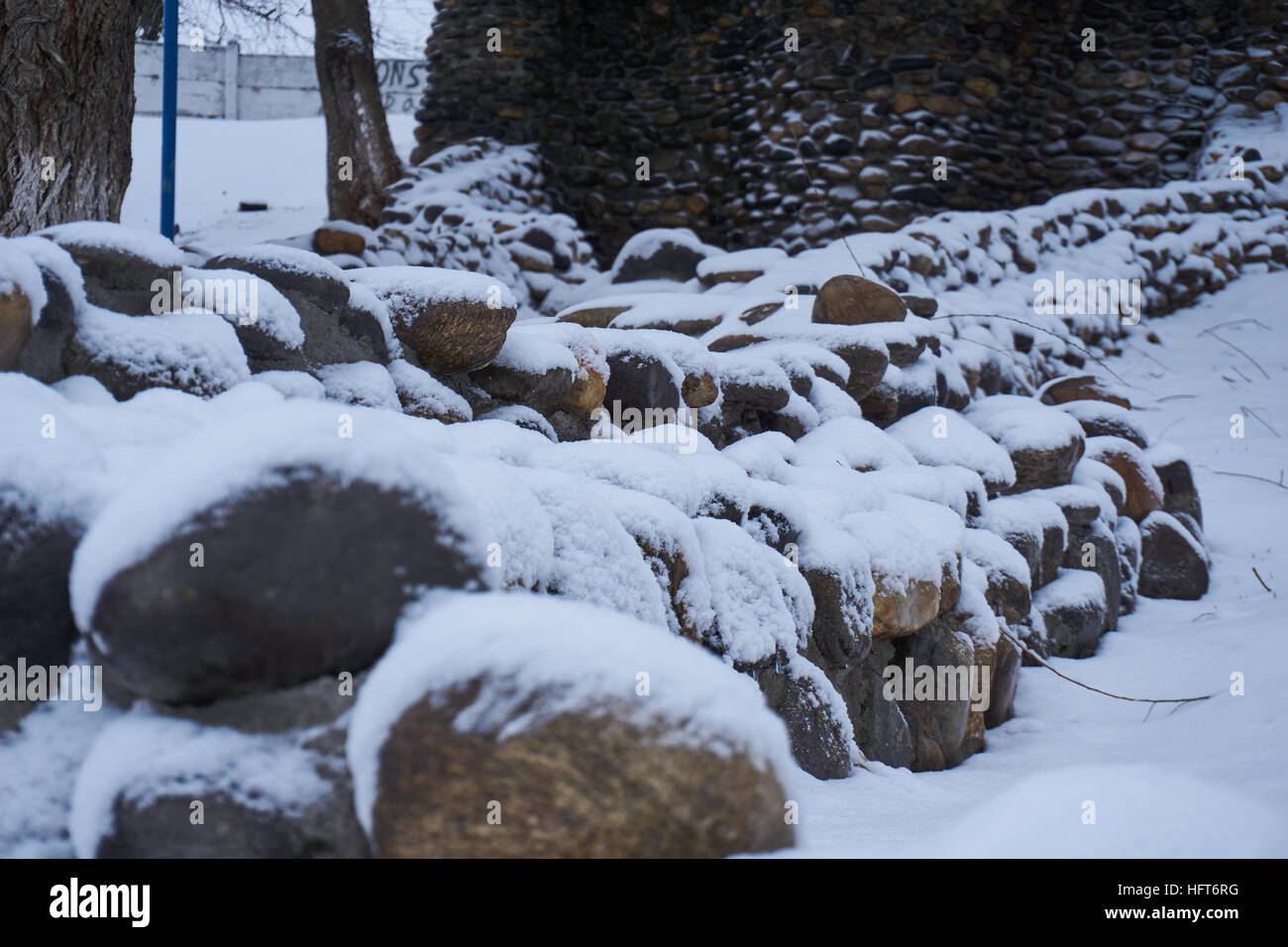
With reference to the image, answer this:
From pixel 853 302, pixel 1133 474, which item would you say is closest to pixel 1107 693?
pixel 1133 474

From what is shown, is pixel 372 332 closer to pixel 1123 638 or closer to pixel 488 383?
pixel 488 383

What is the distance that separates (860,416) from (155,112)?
15322mm

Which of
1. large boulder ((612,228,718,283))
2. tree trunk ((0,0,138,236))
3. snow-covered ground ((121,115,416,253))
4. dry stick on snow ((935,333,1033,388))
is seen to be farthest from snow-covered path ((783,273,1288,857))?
snow-covered ground ((121,115,416,253))

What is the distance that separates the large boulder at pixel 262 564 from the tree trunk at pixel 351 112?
6521 millimetres

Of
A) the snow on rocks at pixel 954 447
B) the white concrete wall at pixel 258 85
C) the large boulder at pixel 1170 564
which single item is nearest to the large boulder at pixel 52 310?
the snow on rocks at pixel 954 447

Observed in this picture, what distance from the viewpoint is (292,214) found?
34.0 feet

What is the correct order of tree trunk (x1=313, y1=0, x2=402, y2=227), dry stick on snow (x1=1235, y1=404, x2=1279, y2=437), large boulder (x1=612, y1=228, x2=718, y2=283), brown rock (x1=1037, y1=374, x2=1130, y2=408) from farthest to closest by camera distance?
tree trunk (x1=313, y1=0, x2=402, y2=227), large boulder (x1=612, y1=228, x2=718, y2=283), dry stick on snow (x1=1235, y1=404, x2=1279, y2=437), brown rock (x1=1037, y1=374, x2=1130, y2=408)

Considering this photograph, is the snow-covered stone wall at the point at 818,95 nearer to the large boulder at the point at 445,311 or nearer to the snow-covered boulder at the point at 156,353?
the large boulder at the point at 445,311

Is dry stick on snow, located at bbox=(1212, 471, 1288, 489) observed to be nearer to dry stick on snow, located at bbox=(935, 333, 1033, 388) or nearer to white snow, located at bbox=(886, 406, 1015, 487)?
dry stick on snow, located at bbox=(935, 333, 1033, 388)

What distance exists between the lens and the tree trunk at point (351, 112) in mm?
7023

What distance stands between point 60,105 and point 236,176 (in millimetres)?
10896

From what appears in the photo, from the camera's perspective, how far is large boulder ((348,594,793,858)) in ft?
Result: 2.93

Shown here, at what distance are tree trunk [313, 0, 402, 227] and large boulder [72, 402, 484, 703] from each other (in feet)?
21.4

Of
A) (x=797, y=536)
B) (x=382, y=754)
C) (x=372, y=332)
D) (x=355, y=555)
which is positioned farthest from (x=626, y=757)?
(x=372, y=332)
